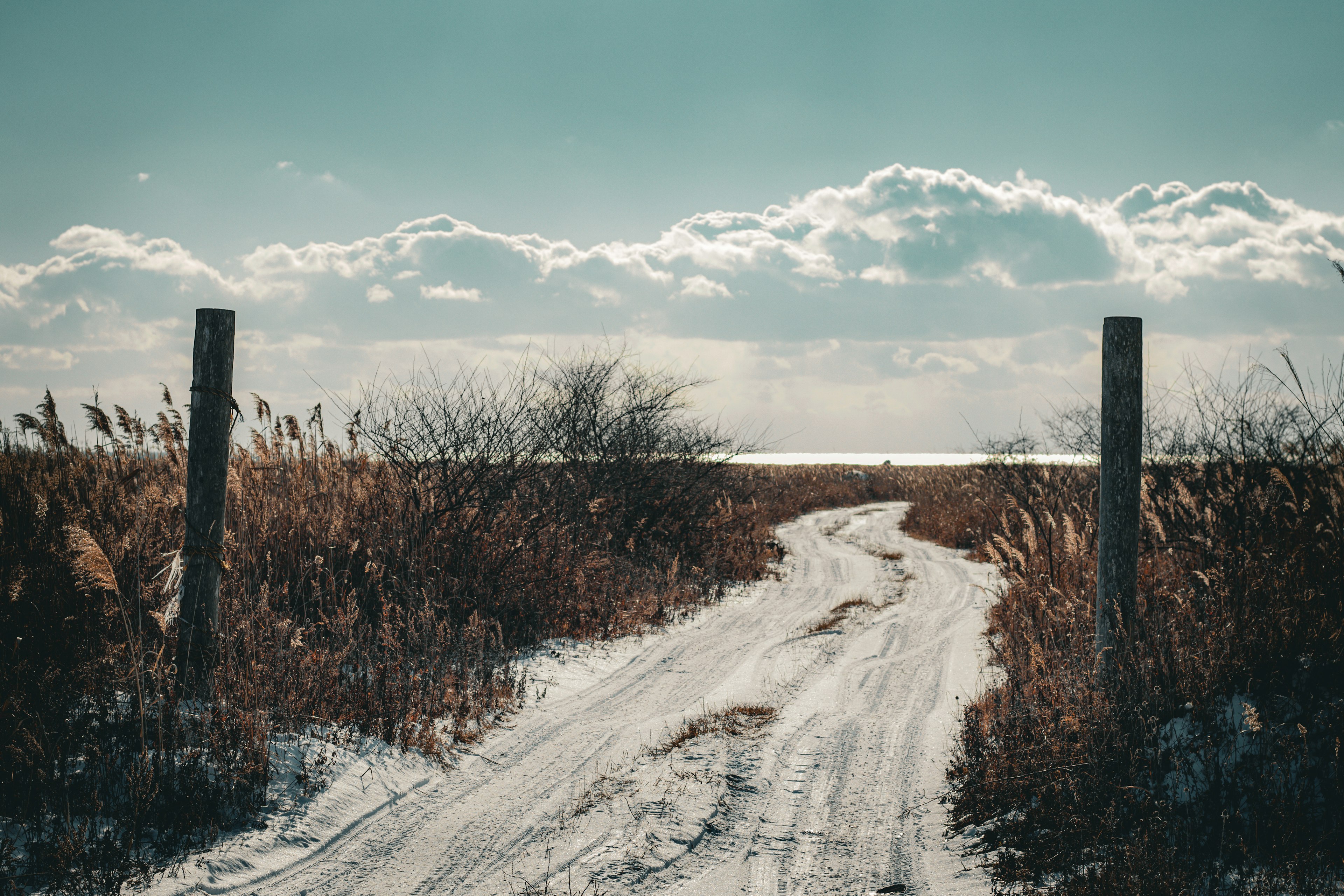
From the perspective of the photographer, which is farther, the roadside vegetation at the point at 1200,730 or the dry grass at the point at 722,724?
the dry grass at the point at 722,724

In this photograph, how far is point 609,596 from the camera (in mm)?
9953

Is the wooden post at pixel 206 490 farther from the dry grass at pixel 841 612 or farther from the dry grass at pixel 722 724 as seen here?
the dry grass at pixel 841 612

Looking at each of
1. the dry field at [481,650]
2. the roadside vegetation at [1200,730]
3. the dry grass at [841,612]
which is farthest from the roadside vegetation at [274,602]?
the roadside vegetation at [1200,730]

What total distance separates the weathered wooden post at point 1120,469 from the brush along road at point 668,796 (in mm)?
1638

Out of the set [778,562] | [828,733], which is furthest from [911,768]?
[778,562]

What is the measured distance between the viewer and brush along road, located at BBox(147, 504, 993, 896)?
12.7ft

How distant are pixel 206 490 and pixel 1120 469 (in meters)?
6.59

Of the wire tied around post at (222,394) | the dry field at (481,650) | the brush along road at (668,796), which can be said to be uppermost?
the wire tied around post at (222,394)

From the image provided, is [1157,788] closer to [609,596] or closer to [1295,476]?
[1295,476]

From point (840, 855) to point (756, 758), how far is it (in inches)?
49.0

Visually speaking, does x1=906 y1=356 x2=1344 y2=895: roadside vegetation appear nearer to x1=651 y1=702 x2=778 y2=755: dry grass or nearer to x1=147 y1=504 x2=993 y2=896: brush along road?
x1=147 y1=504 x2=993 y2=896: brush along road

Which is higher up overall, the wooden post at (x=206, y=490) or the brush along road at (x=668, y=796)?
the wooden post at (x=206, y=490)

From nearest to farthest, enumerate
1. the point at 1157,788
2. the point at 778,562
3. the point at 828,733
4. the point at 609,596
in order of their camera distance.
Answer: the point at 1157,788 < the point at 828,733 < the point at 609,596 < the point at 778,562

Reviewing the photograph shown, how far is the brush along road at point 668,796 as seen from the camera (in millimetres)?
3865
